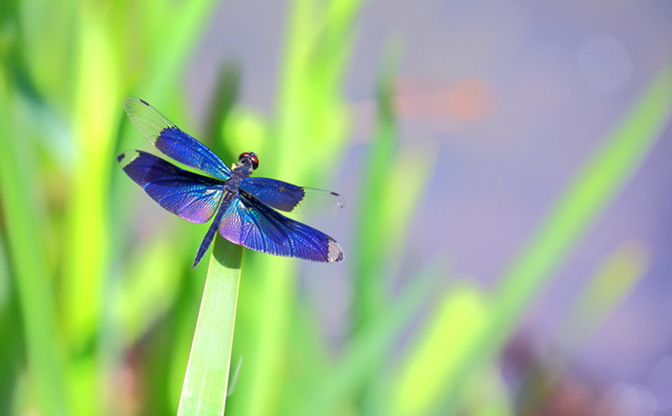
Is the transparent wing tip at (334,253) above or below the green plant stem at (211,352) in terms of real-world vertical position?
above

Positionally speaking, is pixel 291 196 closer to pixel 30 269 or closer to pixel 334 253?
pixel 334 253

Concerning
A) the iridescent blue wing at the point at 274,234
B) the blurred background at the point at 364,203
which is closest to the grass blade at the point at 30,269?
the blurred background at the point at 364,203

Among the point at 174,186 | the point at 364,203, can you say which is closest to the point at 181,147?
the point at 174,186

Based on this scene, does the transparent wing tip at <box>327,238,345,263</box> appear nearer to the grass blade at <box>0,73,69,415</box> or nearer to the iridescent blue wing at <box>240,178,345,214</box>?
the iridescent blue wing at <box>240,178,345,214</box>

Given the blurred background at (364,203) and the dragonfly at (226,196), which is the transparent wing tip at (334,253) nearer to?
the dragonfly at (226,196)

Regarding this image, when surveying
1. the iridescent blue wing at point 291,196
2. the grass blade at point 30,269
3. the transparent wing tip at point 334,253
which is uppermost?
the iridescent blue wing at point 291,196
